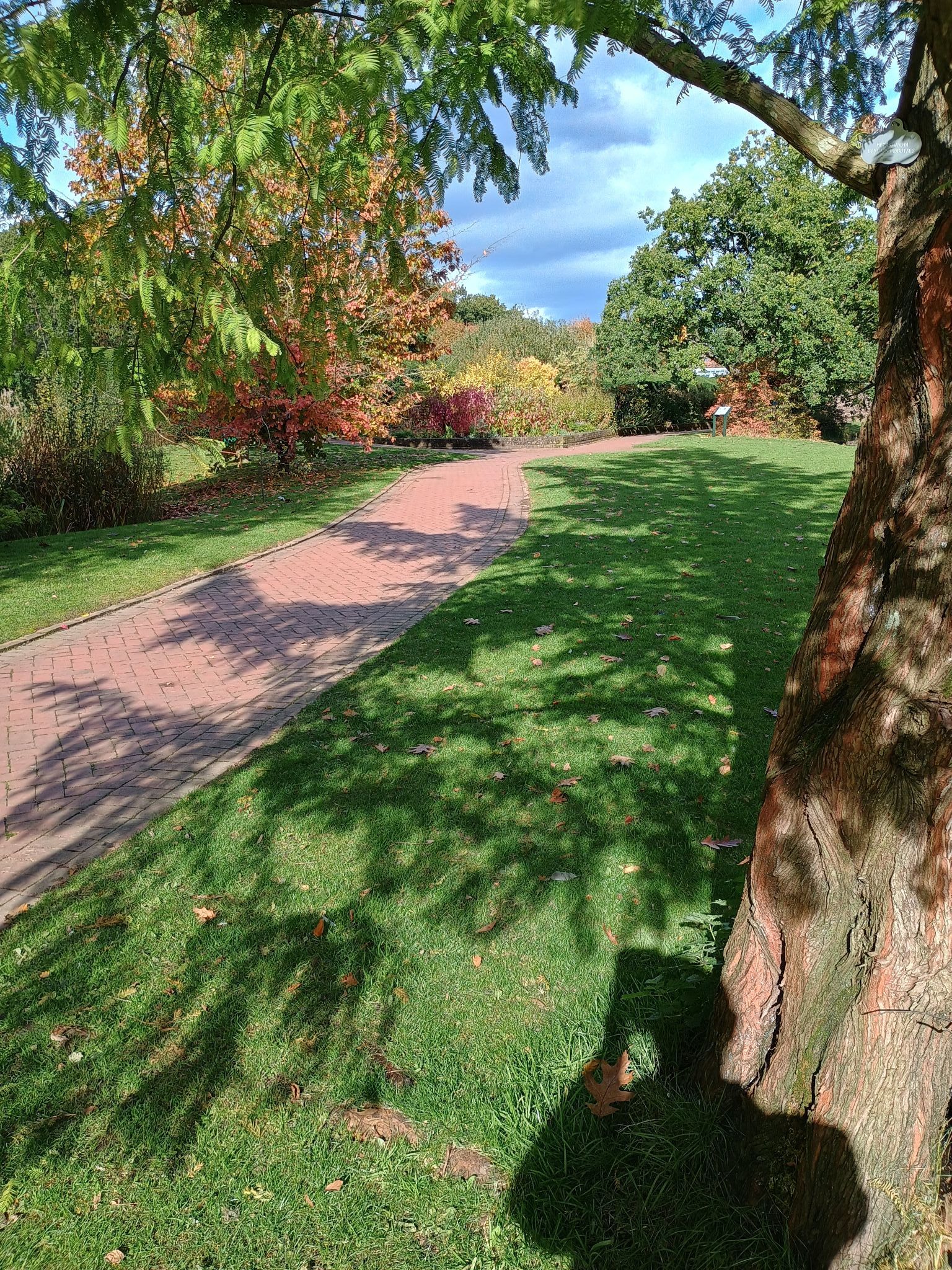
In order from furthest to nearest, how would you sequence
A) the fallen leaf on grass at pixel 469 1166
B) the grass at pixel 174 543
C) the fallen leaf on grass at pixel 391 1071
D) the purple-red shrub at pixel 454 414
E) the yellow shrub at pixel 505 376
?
1. the yellow shrub at pixel 505 376
2. the purple-red shrub at pixel 454 414
3. the grass at pixel 174 543
4. the fallen leaf on grass at pixel 391 1071
5. the fallen leaf on grass at pixel 469 1166

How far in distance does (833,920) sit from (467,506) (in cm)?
1282

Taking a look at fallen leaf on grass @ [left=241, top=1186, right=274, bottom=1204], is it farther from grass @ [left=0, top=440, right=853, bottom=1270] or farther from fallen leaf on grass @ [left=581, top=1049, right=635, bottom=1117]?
fallen leaf on grass @ [left=581, top=1049, right=635, bottom=1117]

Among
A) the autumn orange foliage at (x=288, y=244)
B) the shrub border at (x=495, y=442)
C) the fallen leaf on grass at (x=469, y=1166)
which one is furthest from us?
the shrub border at (x=495, y=442)

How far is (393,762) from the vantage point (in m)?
4.68

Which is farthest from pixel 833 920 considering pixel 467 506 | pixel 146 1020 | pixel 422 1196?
pixel 467 506

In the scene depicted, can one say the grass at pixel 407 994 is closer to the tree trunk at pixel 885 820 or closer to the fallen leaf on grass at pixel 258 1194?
the fallen leaf on grass at pixel 258 1194

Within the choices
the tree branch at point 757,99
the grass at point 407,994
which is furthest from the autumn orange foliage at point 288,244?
the grass at point 407,994

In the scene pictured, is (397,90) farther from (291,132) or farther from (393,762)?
(393,762)

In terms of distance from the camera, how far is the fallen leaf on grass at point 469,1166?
2252mm

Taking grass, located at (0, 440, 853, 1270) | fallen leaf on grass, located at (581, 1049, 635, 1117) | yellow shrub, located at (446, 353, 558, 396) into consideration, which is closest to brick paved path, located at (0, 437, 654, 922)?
grass, located at (0, 440, 853, 1270)

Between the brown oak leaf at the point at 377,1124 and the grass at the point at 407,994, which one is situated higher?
the grass at the point at 407,994

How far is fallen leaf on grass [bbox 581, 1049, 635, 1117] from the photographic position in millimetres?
2330

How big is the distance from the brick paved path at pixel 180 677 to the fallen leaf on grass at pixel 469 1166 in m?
2.39

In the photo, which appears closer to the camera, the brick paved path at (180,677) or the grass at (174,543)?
the brick paved path at (180,677)
